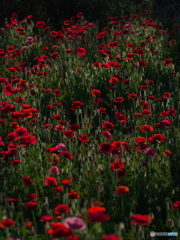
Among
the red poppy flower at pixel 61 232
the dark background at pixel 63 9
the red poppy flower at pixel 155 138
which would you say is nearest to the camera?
the red poppy flower at pixel 61 232

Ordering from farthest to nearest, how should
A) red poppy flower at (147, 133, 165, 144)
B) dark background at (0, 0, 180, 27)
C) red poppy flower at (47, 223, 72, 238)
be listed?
dark background at (0, 0, 180, 27)
red poppy flower at (147, 133, 165, 144)
red poppy flower at (47, 223, 72, 238)

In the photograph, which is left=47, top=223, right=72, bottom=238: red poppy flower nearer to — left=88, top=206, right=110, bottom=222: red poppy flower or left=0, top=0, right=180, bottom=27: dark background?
left=88, top=206, right=110, bottom=222: red poppy flower

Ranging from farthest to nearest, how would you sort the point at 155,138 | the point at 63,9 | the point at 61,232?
the point at 63,9
the point at 155,138
the point at 61,232

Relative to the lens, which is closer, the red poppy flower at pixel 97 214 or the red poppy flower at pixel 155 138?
the red poppy flower at pixel 97 214

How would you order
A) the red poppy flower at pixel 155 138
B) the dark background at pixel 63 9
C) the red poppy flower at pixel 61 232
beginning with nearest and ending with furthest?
the red poppy flower at pixel 61 232, the red poppy flower at pixel 155 138, the dark background at pixel 63 9

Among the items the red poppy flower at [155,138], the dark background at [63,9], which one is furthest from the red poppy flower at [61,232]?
the dark background at [63,9]

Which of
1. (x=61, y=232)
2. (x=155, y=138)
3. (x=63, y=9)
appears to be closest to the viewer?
(x=61, y=232)

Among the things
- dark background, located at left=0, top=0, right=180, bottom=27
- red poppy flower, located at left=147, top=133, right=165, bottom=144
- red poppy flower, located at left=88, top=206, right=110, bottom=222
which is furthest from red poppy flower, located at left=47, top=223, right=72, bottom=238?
dark background, located at left=0, top=0, right=180, bottom=27

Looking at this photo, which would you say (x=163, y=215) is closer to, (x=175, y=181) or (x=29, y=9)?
(x=175, y=181)

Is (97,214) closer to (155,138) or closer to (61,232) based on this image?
(61,232)

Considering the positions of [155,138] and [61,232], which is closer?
[61,232]

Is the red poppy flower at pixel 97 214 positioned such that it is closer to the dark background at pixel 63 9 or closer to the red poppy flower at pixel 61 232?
the red poppy flower at pixel 61 232

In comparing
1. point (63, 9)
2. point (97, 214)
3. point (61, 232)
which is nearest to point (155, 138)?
point (97, 214)

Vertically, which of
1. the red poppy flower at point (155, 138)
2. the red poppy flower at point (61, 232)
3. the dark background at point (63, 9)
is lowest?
the red poppy flower at point (61, 232)
